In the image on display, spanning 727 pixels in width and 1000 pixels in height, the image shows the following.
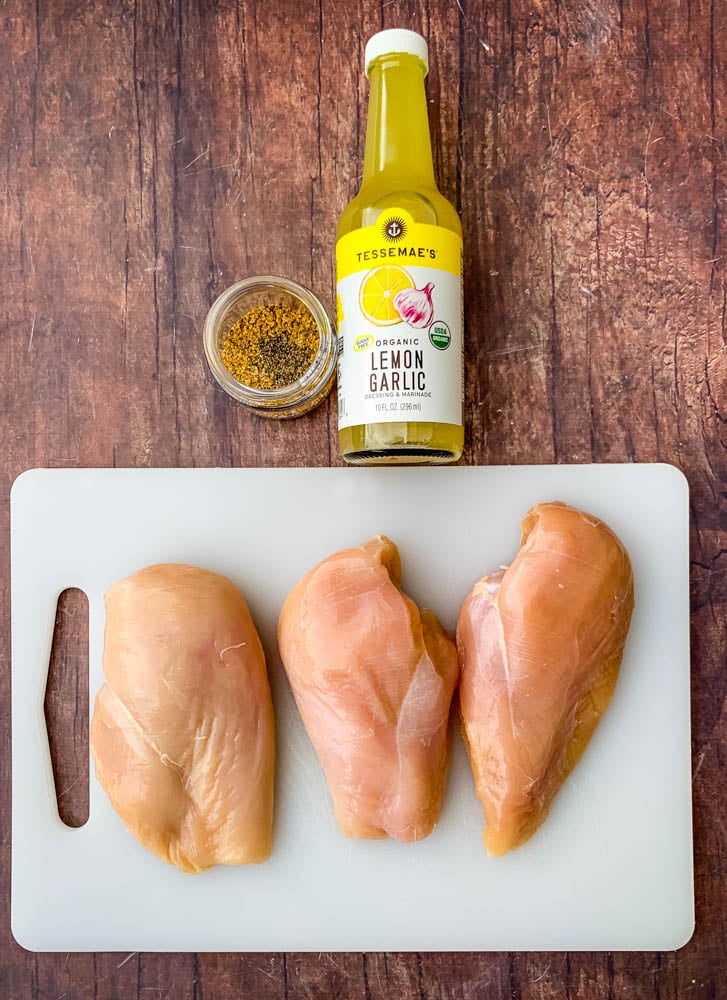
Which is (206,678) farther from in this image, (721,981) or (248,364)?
(721,981)

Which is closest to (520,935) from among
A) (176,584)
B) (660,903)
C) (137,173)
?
(660,903)

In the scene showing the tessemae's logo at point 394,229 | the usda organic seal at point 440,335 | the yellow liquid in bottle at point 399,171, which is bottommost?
the usda organic seal at point 440,335

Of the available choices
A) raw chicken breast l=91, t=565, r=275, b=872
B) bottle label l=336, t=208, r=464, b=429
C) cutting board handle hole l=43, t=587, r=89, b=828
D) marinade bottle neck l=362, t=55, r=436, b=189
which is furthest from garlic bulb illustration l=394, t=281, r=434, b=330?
cutting board handle hole l=43, t=587, r=89, b=828

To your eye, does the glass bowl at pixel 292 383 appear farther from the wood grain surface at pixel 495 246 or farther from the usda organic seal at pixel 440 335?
the usda organic seal at pixel 440 335

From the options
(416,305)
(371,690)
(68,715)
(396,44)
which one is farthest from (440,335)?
(68,715)

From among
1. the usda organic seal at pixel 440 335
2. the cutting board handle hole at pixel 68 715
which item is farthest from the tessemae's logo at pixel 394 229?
the cutting board handle hole at pixel 68 715

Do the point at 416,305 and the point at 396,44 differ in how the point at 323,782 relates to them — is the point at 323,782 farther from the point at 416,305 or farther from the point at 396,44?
the point at 396,44

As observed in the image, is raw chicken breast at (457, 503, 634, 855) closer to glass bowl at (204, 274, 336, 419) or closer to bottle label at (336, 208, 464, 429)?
bottle label at (336, 208, 464, 429)
